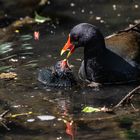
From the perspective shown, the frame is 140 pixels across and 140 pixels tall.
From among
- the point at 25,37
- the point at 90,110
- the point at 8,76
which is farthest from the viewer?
the point at 25,37

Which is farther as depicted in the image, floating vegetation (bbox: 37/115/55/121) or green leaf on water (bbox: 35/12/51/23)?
green leaf on water (bbox: 35/12/51/23)

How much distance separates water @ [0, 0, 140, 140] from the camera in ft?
21.7

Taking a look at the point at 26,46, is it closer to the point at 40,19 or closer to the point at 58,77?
the point at 40,19

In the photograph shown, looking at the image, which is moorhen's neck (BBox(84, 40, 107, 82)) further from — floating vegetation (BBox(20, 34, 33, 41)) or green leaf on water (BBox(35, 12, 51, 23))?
green leaf on water (BBox(35, 12, 51, 23))

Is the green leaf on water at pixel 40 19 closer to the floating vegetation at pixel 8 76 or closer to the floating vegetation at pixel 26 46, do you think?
the floating vegetation at pixel 26 46

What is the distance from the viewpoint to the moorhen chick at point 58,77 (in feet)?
27.3

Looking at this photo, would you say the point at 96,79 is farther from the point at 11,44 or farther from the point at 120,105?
the point at 11,44

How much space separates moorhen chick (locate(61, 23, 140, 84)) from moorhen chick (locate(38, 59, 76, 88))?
20 cm

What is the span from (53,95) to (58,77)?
1.64 feet

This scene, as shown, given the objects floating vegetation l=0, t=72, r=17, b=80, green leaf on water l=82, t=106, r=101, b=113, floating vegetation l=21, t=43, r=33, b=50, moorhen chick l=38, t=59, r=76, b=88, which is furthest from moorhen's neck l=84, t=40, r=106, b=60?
floating vegetation l=21, t=43, r=33, b=50

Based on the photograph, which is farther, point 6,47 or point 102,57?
point 6,47

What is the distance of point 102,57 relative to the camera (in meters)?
8.57

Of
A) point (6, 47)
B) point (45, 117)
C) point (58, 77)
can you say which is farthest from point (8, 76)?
point (45, 117)

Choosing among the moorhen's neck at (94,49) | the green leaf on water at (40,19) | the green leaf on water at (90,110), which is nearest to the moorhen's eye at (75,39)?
the moorhen's neck at (94,49)
